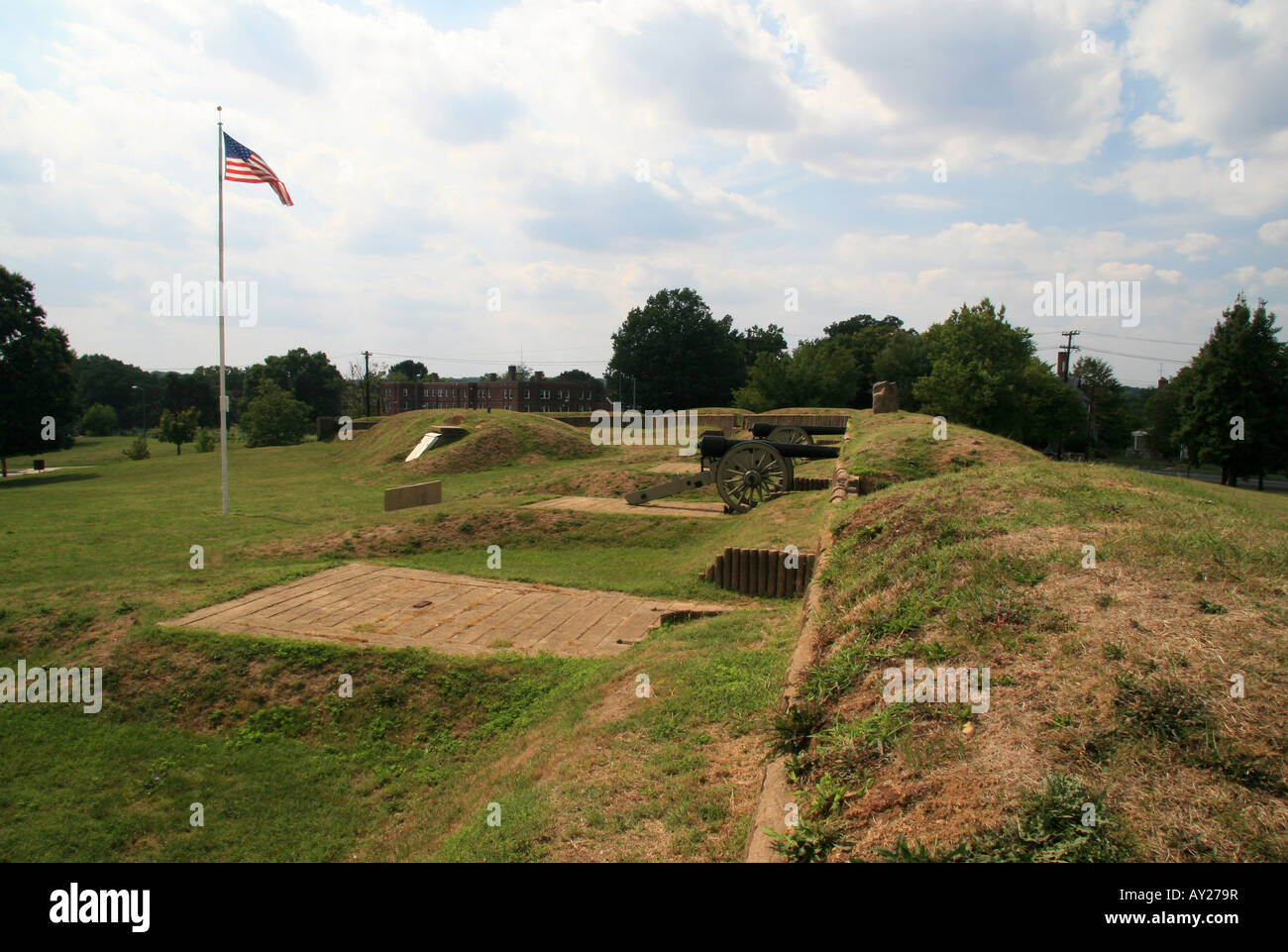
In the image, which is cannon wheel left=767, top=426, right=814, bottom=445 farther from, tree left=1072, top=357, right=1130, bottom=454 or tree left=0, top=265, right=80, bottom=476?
tree left=1072, top=357, right=1130, bottom=454

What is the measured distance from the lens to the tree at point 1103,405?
56428 mm

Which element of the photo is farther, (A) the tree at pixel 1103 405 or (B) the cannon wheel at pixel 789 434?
(A) the tree at pixel 1103 405

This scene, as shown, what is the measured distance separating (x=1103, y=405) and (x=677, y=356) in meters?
35.0

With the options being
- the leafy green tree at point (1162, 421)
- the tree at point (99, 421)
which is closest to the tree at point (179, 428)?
the tree at point (99, 421)

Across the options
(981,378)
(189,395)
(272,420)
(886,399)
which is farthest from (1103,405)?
(189,395)

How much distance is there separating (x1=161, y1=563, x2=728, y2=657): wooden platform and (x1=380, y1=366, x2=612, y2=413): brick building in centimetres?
6446

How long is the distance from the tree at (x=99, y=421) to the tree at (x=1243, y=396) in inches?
3720

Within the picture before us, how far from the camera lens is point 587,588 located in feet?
33.8

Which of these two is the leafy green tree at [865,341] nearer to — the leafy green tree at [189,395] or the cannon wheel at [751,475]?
the cannon wheel at [751,475]

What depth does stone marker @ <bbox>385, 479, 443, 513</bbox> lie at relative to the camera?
17.6 m

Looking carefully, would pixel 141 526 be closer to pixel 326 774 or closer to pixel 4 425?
pixel 326 774

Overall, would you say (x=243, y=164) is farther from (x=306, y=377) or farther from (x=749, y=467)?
(x=306, y=377)

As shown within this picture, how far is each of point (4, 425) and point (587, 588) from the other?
115ft
